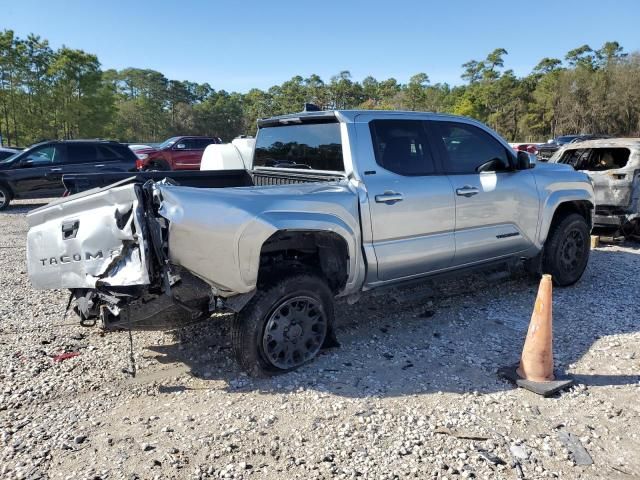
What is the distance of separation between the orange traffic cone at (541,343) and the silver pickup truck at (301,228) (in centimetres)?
107

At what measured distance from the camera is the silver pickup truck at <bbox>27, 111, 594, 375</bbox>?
10.1 feet

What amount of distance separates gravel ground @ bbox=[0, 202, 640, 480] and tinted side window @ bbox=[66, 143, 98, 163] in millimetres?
8207

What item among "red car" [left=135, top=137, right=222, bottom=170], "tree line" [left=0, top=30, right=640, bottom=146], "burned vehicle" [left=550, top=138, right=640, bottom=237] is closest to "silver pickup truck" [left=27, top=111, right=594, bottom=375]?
"burned vehicle" [left=550, top=138, right=640, bottom=237]

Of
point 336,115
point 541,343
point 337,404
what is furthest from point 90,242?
point 541,343

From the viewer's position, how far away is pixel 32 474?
8.34 ft

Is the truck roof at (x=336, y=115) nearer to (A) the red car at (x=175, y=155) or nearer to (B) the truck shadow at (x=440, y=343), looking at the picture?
(B) the truck shadow at (x=440, y=343)

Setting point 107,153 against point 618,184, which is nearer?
point 618,184

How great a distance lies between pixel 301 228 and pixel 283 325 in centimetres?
75

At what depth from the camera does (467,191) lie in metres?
4.56

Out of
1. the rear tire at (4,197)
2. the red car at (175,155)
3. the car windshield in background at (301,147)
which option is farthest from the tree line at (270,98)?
the car windshield in background at (301,147)

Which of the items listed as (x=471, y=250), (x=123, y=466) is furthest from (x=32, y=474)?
(x=471, y=250)

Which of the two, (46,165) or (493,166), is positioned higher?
(46,165)

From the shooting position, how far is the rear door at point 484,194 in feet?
15.1

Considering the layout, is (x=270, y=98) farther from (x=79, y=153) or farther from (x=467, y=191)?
(x=467, y=191)
